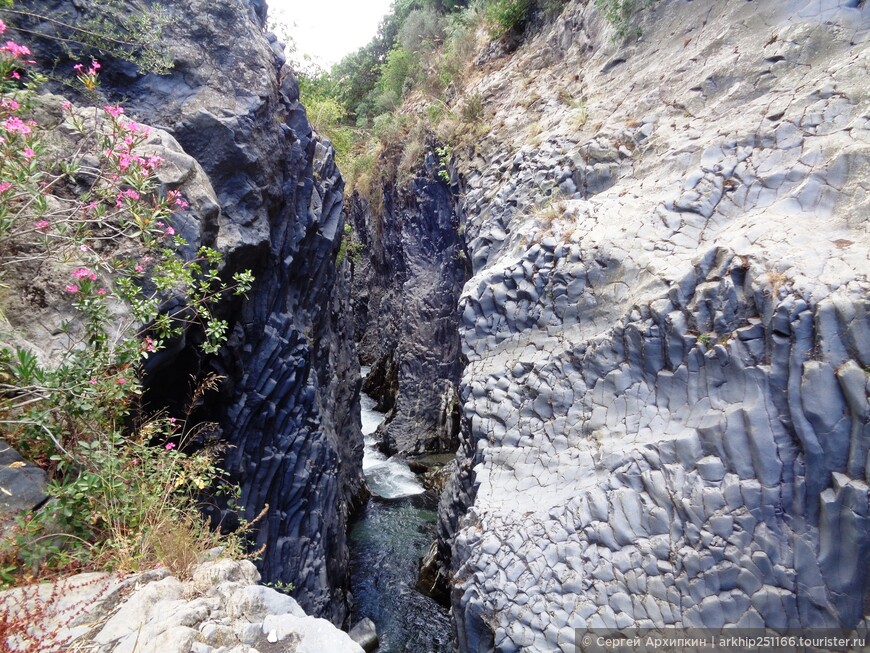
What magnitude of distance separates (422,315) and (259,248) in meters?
9.00

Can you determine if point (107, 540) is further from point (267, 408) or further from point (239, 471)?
point (267, 408)

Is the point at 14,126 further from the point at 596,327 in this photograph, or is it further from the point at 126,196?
the point at 596,327

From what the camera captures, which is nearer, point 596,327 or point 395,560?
point 596,327

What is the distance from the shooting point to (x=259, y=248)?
22.3 feet

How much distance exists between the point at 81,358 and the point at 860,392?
565cm

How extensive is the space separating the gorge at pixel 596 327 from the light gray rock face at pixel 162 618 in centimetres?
4

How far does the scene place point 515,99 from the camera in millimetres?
10953

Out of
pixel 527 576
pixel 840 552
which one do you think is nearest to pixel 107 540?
pixel 527 576

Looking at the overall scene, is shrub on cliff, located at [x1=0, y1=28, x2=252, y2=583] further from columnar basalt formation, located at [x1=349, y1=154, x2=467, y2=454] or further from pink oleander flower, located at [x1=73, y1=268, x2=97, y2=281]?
columnar basalt formation, located at [x1=349, y1=154, x2=467, y2=454]

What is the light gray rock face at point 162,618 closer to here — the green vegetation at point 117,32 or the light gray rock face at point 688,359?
the light gray rock face at point 688,359

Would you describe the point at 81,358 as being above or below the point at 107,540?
above

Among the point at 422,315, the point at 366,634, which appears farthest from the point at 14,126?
the point at 422,315

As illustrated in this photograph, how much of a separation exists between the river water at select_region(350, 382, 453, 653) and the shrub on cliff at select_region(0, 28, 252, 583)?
19.7 feet

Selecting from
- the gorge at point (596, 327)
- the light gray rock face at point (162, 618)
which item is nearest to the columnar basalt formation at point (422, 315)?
the gorge at point (596, 327)
